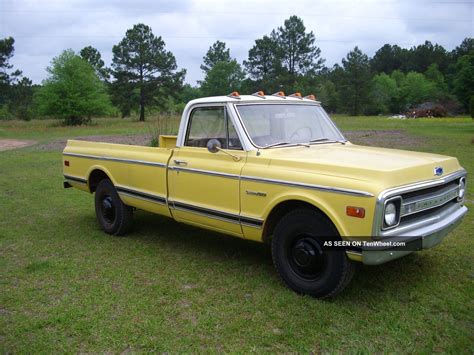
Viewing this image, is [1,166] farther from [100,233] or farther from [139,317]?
[139,317]

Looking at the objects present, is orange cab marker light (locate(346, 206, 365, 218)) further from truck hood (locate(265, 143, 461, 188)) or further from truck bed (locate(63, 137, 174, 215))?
truck bed (locate(63, 137, 174, 215))

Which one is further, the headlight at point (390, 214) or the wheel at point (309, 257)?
the wheel at point (309, 257)

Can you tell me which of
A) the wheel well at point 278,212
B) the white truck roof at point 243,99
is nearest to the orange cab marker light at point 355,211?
the wheel well at point 278,212

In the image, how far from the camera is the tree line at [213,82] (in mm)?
41250

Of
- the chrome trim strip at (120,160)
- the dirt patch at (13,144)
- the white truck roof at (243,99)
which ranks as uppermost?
the white truck roof at (243,99)

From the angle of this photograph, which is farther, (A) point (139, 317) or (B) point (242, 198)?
(B) point (242, 198)

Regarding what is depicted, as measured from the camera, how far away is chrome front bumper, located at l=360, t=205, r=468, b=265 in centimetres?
354

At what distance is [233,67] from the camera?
6309cm

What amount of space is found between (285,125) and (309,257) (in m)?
1.63

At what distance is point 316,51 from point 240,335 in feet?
209

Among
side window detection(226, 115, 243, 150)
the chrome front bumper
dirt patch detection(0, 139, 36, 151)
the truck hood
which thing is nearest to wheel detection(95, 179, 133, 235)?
side window detection(226, 115, 243, 150)

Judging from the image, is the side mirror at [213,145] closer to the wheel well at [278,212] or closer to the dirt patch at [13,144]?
the wheel well at [278,212]

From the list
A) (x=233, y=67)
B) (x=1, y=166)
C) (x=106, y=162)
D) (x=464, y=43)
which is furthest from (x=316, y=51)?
(x=106, y=162)

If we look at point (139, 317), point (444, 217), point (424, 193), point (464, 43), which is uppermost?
point (464, 43)
